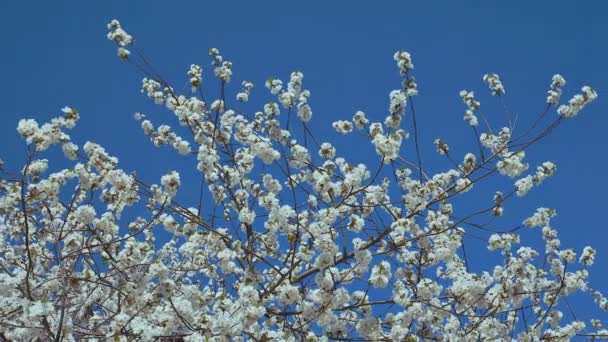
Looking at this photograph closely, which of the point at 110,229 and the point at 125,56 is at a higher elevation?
the point at 125,56

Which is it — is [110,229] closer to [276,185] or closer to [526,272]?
[276,185]

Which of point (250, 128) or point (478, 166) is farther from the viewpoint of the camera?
point (250, 128)

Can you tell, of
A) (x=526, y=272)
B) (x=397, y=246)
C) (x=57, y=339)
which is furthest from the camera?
(x=526, y=272)

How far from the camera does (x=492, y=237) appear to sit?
749 centimetres

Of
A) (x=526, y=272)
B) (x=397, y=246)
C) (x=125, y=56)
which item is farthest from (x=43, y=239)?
(x=526, y=272)

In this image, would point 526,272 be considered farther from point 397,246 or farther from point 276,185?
point 276,185

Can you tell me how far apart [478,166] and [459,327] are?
175 centimetres

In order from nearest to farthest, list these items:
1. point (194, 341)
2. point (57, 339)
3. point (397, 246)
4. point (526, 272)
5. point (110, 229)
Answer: point (57, 339)
point (194, 341)
point (397, 246)
point (110, 229)
point (526, 272)

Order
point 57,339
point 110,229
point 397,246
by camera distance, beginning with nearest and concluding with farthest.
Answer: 1. point 57,339
2. point 397,246
3. point 110,229

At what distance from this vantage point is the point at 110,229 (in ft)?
22.1

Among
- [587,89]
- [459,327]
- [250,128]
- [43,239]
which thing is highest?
[587,89]

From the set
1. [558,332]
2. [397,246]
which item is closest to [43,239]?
[397,246]

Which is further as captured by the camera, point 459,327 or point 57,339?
point 459,327

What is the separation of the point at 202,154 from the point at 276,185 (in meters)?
1.00
